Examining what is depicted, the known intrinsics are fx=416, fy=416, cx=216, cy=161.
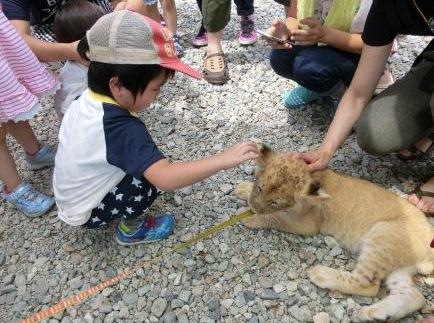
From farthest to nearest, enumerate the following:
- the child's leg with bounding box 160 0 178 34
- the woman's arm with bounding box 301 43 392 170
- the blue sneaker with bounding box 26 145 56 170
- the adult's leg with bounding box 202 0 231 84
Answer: the child's leg with bounding box 160 0 178 34 → the adult's leg with bounding box 202 0 231 84 → the blue sneaker with bounding box 26 145 56 170 → the woman's arm with bounding box 301 43 392 170

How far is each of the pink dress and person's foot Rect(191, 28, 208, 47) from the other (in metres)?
2.00

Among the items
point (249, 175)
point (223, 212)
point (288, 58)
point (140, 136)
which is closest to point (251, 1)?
point (288, 58)

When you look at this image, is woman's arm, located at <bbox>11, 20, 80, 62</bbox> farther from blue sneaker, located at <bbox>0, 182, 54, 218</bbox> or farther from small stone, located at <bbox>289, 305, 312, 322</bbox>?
small stone, located at <bbox>289, 305, 312, 322</bbox>

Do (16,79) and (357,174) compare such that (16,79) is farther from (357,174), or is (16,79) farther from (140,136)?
(357,174)

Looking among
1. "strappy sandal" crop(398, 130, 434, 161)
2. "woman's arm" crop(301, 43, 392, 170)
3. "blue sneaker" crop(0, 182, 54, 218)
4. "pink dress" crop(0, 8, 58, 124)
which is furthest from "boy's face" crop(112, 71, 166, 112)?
"strappy sandal" crop(398, 130, 434, 161)

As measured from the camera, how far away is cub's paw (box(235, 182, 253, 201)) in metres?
2.71

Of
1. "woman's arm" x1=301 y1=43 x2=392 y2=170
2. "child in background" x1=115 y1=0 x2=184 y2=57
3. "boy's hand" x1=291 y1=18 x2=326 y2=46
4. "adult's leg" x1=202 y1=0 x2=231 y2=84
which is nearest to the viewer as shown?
"woman's arm" x1=301 y1=43 x2=392 y2=170

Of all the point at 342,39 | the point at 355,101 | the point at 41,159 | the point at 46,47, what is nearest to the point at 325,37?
the point at 342,39

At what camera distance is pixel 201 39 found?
4.30m

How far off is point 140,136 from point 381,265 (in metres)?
1.38

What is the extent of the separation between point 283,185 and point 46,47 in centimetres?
171

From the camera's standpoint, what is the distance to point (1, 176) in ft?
8.81

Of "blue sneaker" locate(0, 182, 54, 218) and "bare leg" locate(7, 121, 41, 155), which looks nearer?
"blue sneaker" locate(0, 182, 54, 218)

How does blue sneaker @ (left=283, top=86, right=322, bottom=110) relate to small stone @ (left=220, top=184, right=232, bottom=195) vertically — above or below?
above
